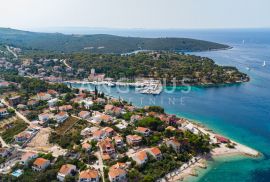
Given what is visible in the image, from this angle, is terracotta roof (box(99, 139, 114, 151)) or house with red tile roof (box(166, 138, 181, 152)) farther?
house with red tile roof (box(166, 138, 181, 152))

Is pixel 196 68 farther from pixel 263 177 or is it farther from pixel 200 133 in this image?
pixel 263 177

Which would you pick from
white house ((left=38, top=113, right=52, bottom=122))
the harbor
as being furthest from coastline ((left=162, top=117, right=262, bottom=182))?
the harbor

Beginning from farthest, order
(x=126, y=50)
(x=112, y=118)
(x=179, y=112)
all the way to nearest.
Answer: (x=126, y=50)
(x=179, y=112)
(x=112, y=118)

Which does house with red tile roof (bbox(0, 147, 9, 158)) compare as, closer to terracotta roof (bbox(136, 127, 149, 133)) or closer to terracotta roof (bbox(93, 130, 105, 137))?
terracotta roof (bbox(93, 130, 105, 137))

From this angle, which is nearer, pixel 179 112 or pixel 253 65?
pixel 179 112

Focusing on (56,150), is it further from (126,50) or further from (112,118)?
(126,50)

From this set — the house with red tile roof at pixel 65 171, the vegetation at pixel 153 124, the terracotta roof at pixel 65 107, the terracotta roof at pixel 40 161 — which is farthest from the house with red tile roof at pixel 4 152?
the vegetation at pixel 153 124

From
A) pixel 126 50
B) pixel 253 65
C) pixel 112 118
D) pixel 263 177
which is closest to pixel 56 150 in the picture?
pixel 112 118

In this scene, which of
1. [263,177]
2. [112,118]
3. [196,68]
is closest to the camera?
[263,177]
